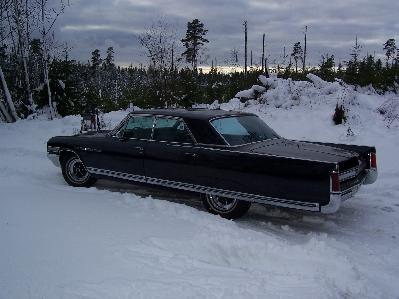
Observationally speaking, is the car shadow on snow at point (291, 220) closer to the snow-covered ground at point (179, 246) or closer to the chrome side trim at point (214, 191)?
the snow-covered ground at point (179, 246)

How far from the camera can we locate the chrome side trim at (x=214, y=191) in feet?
17.4

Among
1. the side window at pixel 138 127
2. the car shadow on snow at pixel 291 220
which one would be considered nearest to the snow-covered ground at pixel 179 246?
the car shadow on snow at pixel 291 220

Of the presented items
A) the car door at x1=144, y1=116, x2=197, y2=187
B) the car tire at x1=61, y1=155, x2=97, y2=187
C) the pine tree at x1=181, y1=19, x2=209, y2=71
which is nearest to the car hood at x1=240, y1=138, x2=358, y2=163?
the car door at x1=144, y1=116, x2=197, y2=187

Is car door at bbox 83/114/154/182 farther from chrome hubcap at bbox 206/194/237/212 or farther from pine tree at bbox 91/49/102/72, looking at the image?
pine tree at bbox 91/49/102/72

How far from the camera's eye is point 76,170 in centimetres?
787

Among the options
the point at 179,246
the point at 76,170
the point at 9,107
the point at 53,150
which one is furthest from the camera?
the point at 9,107

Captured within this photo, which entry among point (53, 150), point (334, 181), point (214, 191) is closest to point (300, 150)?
point (334, 181)

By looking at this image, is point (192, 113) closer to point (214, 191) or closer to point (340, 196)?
point (214, 191)

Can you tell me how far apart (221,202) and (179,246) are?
1.54m

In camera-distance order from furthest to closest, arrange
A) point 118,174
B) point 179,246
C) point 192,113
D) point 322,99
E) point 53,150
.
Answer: point 322,99 → point 53,150 → point 118,174 → point 192,113 → point 179,246

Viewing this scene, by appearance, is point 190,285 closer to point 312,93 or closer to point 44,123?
point 312,93

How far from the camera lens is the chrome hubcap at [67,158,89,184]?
25.7ft

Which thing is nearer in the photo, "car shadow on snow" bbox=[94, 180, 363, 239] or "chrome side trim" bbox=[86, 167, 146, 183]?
"car shadow on snow" bbox=[94, 180, 363, 239]

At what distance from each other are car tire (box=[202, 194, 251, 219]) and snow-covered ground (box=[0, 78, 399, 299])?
0.71ft
